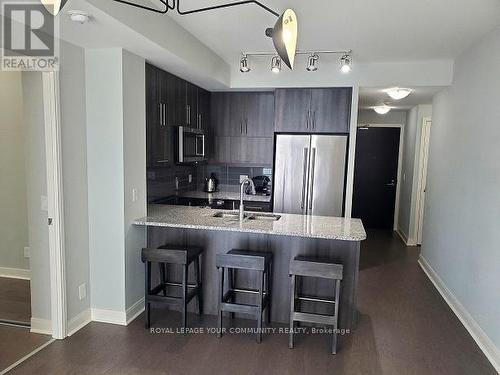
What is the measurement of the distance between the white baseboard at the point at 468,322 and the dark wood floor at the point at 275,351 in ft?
0.16

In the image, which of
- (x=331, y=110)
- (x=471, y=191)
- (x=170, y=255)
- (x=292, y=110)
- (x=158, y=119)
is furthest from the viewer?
(x=292, y=110)

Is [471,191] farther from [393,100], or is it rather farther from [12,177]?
[12,177]

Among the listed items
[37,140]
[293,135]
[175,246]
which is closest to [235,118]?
[293,135]

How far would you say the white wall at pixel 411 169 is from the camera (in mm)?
5844

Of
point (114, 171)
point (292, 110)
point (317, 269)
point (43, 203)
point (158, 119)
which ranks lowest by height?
point (317, 269)

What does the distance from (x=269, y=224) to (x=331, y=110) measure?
6.87ft

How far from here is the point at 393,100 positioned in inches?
213

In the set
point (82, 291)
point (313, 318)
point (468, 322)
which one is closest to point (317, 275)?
point (313, 318)

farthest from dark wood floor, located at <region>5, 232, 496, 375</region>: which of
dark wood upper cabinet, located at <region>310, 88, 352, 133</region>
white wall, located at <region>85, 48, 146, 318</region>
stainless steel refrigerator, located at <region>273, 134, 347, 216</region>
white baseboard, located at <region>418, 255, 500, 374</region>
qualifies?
dark wood upper cabinet, located at <region>310, 88, 352, 133</region>

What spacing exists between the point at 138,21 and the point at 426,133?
16.2ft

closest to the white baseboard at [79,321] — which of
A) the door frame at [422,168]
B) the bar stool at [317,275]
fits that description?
the bar stool at [317,275]

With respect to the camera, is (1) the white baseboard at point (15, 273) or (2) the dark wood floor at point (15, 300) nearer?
(2) the dark wood floor at point (15, 300)

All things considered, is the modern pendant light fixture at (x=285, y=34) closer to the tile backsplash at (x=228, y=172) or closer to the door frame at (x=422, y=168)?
the tile backsplash at (x=228, y=172)

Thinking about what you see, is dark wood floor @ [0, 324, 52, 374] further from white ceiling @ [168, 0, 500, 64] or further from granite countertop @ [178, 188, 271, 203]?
white ceiling @ [168, 0, 500, 64]
